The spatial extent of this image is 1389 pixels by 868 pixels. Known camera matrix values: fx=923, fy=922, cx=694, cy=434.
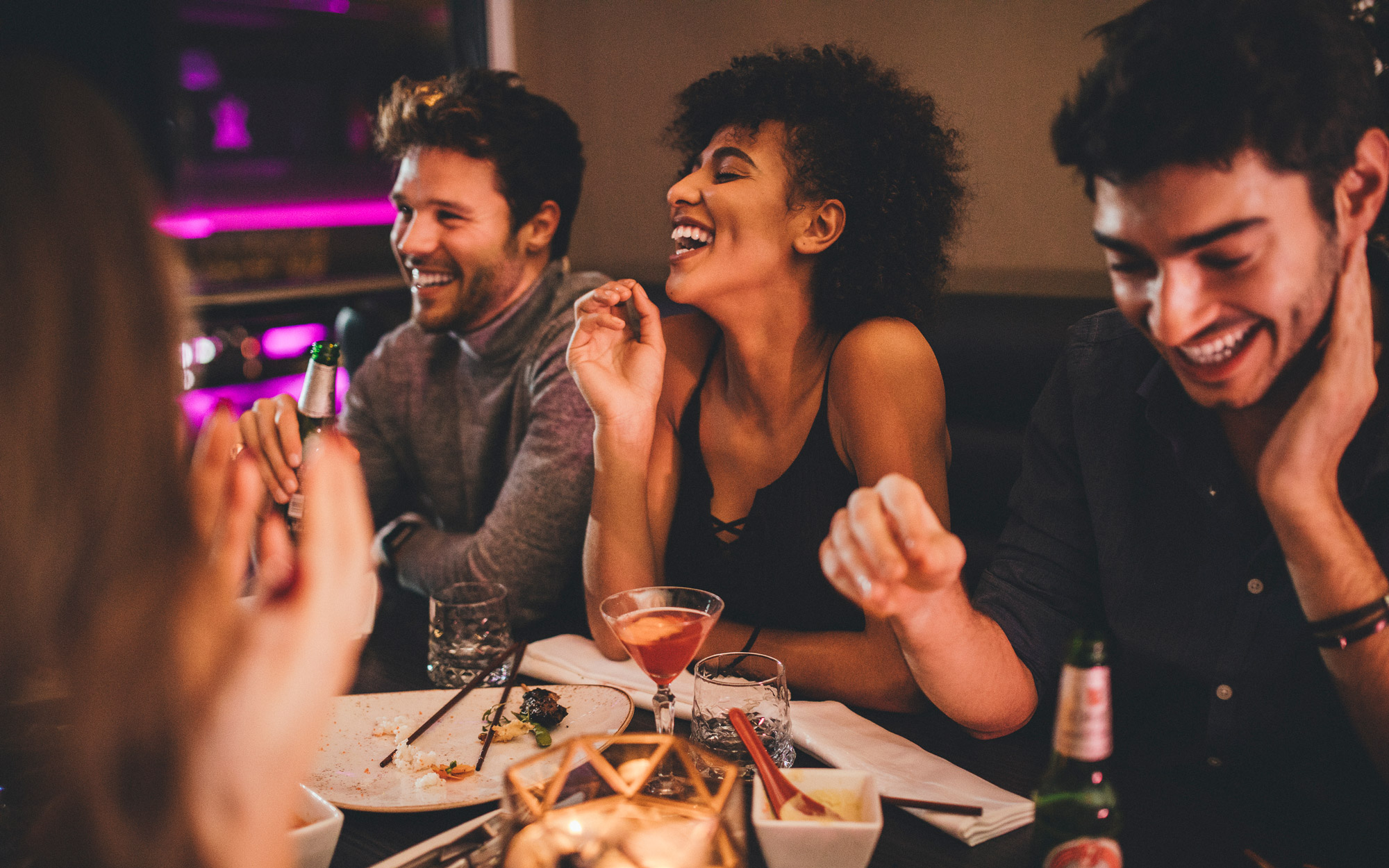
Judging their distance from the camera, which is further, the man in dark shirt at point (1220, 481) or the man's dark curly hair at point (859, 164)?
the man's dark curly hair at point (859, 164)

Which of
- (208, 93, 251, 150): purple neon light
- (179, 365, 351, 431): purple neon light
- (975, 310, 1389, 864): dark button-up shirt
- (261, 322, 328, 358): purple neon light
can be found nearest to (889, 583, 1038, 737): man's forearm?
(975, 310, 1389, 864): dark button-up shirt

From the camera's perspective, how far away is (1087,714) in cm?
79

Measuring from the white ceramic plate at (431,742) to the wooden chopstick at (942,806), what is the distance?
0.39 metres

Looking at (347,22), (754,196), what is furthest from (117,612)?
(347,22)

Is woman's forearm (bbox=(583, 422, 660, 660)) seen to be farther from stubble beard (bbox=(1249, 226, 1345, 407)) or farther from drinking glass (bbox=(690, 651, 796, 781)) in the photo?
stubble beard (bbox=(1249, 226, 1345, 407))

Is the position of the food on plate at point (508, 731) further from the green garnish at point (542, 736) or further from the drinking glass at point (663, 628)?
the drinking glass at point (663, 628)

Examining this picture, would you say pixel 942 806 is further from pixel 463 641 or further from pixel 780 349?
pixel 780 349

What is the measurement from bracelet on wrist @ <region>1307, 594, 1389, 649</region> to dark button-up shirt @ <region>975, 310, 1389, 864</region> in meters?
0.15

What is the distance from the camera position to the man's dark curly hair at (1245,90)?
3.33 feet

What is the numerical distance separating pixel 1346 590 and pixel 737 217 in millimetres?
1117

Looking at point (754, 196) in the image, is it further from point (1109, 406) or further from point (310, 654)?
point (310, 654)

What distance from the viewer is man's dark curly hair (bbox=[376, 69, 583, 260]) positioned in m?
2.24

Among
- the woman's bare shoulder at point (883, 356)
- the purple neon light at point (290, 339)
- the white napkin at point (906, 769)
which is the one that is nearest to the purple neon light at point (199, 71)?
the purple neon light at point (290, 339)

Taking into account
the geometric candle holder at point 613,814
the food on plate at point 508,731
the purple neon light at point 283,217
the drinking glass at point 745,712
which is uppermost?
the purple neon light at point 283,217
